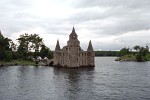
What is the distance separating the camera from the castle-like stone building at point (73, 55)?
5221 inches

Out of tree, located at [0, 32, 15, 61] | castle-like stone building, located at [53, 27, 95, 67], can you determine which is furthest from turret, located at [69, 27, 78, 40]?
tree, located at [0, 32, 15, 61]

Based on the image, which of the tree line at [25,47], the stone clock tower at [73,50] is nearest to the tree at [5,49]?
the tree line at [25,47]

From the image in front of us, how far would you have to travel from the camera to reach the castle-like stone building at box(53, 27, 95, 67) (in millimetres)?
132625

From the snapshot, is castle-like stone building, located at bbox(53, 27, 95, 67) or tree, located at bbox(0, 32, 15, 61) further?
tree, located at bbox(0, 32, 15, 61)

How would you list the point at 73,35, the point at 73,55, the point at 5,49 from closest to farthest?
the point at 73,55 < the point at 73,35 < the point at 5,49

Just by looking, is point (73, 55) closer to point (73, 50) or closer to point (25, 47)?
point (73, 50)

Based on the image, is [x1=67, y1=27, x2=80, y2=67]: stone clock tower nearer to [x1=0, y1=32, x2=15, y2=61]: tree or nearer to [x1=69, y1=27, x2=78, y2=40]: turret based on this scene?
[x1=69, y1=27, x2=78, y2=40]: turret

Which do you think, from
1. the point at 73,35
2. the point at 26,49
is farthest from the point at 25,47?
the point at 73,35

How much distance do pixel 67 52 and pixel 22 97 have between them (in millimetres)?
83884

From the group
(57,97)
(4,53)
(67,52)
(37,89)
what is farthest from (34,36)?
(57,97)

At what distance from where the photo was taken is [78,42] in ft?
449

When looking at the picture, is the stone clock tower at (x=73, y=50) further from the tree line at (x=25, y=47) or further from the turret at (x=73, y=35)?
the tree line at (x=25, y=47)

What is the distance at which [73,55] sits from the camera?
132 meters

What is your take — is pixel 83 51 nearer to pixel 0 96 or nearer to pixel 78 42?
pixel 78 42
